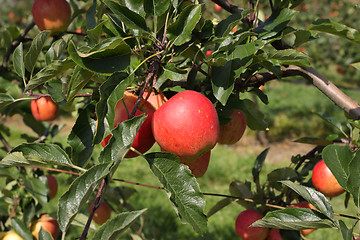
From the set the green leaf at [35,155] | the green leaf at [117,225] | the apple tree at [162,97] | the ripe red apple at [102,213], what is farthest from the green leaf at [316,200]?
the ripe red apple at [102,213]

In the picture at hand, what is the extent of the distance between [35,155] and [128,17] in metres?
→ 0.25

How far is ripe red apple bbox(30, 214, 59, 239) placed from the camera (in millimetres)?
1171

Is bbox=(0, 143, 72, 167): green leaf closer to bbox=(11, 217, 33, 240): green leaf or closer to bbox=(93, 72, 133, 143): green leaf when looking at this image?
bbox=(93, 72, 133, 143): green leaf

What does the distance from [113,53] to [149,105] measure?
0.44 feet

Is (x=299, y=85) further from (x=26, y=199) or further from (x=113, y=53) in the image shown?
(x=113, y=53)

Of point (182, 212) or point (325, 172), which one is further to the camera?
point (325, 172)

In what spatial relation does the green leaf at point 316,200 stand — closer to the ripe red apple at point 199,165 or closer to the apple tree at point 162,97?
the apple tree at point 162,97

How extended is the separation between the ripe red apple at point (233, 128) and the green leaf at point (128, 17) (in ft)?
1.09

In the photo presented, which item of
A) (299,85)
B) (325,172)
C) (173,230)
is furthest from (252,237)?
(299,85)

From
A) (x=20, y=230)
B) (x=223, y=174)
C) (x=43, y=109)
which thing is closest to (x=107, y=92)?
(x=20, y=230)

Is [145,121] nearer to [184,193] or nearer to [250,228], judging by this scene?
[184,193]

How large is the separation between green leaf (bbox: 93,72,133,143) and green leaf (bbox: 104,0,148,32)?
0.08 meters

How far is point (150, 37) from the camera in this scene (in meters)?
0.60

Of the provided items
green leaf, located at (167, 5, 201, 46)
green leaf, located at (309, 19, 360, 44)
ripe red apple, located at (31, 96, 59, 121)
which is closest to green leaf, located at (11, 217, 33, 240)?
ripe red apple, located at (31, 96, 59, 121)
